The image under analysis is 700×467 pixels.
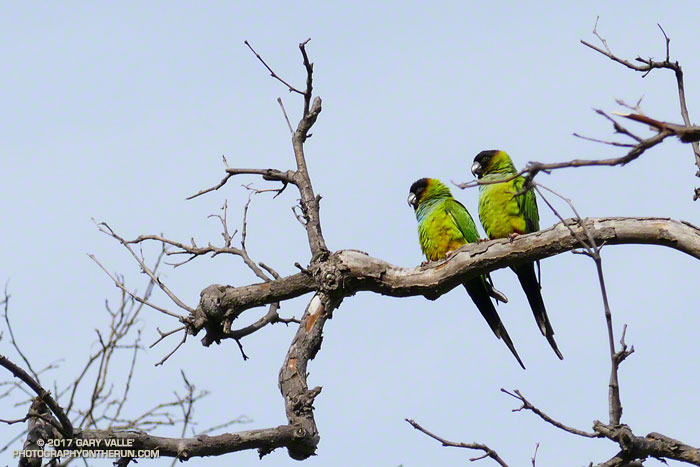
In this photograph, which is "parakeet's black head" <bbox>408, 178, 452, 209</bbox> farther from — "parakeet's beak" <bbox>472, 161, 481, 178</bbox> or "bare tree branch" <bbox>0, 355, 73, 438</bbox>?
"bare tree branch" <bbox>0, 355, 73, 438</bbox>

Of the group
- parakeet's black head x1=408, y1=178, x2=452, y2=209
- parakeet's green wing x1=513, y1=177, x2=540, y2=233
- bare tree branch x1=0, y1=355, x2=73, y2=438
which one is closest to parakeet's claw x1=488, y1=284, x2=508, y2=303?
parakeet's green wing x1=513, y1=177, x2=540, y2=233

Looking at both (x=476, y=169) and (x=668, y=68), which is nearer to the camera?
(x=668, y=68)

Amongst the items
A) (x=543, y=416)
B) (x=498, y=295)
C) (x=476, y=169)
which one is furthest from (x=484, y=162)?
(x=543, y=416)

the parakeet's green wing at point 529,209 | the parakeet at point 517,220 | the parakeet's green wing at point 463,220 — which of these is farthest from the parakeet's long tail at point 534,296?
the parakeet's green wing at point 463,220

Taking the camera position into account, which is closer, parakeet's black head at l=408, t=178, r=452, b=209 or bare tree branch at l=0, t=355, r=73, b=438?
bare tree branch at l=0, t=355, r=73, b=438

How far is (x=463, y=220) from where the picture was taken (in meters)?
7.05

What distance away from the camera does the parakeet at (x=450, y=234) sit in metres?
6.58

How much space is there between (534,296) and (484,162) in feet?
5.79

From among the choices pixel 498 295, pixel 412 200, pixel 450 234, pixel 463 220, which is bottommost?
pixel 498 295

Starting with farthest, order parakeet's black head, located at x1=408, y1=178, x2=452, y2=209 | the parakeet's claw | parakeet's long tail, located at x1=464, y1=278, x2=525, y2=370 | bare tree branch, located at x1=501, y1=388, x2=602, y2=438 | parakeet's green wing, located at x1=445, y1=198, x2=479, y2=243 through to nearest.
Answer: parakeet's black head, located at x1=408, y1=178, x2=452, y2=209
parakeet's green wing, located at x1=445, y1=198, x2=479, y2=243
parakeet's long tail, located at x1=464, y1=278, x2=525, y2=370
the parakeet's claw
bare tree branch, located at x1=501, y1=388, x2=602, y2=438

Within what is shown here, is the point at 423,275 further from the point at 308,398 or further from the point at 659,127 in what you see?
the point at 659,127

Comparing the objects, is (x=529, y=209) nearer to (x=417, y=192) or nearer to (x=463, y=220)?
(x=463, y=220)

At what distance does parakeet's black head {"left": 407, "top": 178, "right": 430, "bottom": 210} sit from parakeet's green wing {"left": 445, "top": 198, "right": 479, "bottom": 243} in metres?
0.59

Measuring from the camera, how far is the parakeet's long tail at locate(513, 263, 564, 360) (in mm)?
6141
